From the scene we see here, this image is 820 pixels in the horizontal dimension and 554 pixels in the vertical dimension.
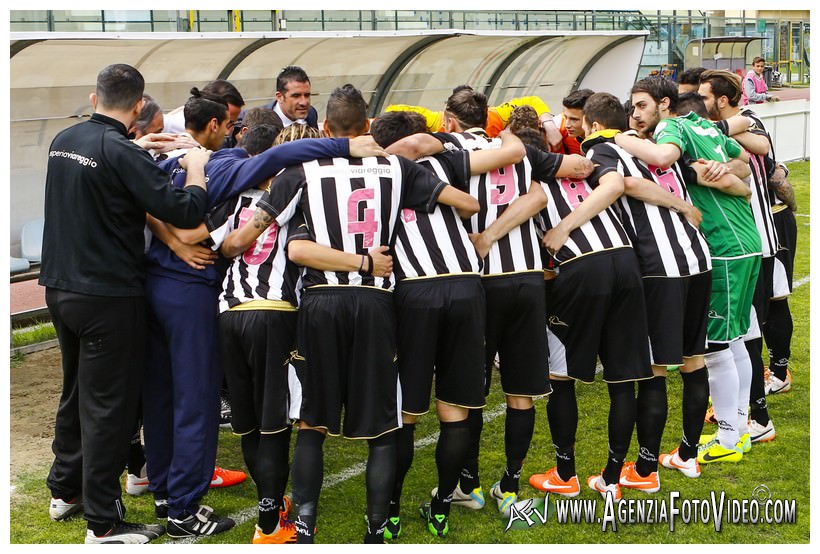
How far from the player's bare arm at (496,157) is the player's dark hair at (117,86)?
151 centimetres

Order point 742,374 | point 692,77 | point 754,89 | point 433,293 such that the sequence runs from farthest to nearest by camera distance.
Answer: point 754,89, point 692,77, point 742,374, point 433,293

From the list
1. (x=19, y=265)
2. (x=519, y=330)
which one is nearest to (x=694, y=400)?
(x=519, y=330)

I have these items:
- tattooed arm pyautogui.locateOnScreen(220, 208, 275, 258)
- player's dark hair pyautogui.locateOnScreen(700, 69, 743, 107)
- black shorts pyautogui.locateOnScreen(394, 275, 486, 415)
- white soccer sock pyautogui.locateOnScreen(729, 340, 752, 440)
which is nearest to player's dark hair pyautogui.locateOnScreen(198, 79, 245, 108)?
tattooed arm pyautogui.locateOnScreen(220, 208, 275, 258)

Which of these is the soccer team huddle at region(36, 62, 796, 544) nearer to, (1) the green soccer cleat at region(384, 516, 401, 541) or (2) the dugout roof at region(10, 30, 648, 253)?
(1) the green soccer cleat at region(384, 516, 401, 541)

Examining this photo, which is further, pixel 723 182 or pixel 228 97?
pixel 228 97

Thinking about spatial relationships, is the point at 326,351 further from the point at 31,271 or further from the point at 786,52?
the point at 786,52

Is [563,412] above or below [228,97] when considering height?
below

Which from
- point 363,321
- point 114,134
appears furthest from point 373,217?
point 114,134

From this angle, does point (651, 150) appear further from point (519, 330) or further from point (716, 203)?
point (519, 330)

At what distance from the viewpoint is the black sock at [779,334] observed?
586 cm

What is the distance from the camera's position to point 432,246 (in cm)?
391

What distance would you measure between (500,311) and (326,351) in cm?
88

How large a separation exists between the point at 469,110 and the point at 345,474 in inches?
82.4

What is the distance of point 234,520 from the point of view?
14.4 feet
